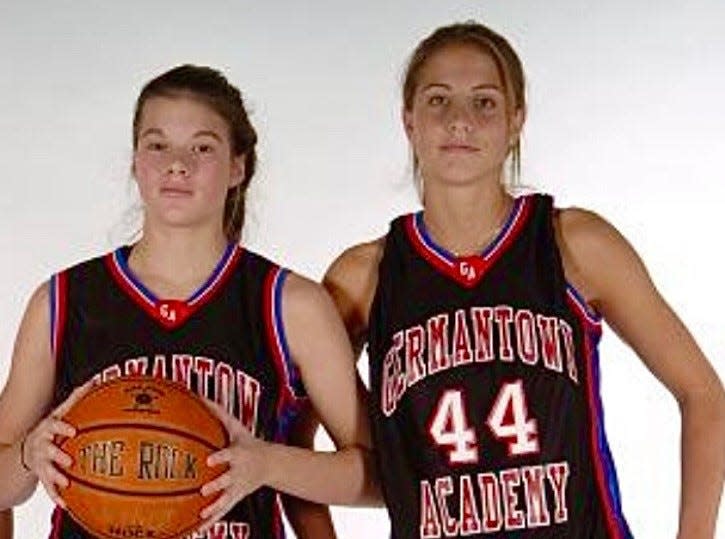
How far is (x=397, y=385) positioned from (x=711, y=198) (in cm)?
145

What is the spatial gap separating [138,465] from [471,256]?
1.77 ft

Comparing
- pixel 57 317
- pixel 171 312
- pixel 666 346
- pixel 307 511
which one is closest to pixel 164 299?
pixel 171 312

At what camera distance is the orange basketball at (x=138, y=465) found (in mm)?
1661

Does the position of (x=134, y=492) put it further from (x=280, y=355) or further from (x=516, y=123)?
(x=516, y=123)

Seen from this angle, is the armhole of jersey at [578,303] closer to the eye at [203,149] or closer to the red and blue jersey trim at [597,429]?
the red and blue jersey trim at [597,429]

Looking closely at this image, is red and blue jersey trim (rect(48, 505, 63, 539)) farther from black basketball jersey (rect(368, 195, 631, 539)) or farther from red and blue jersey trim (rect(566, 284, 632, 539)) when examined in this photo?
red and blue jersey trim (rect(566, 284, 632, 539))

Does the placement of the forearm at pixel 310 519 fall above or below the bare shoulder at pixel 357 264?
below

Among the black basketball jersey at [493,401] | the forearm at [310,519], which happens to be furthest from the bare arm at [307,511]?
the black basketball jersey at [493,401]

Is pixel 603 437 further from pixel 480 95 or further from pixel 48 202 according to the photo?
pixel 48 202

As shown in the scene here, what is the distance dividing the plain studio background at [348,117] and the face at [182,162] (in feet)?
3.61

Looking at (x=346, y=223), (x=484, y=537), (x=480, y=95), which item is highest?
(x=346, y=223)

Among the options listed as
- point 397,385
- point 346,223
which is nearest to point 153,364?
point 397,385

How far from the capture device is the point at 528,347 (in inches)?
74.5

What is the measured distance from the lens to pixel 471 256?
1970 mm
